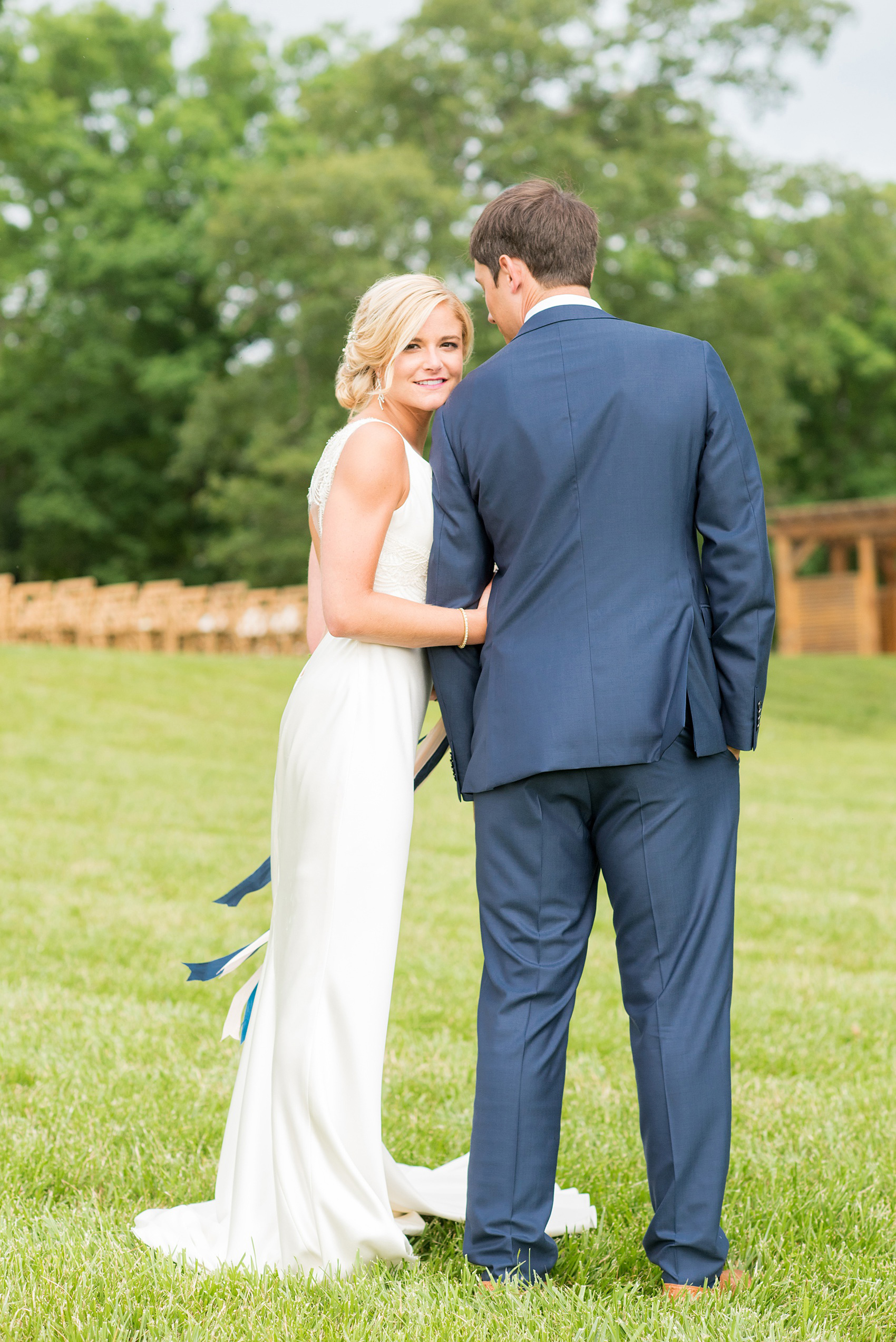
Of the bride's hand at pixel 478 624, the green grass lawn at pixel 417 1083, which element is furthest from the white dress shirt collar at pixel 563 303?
the green grass lawn at pixel 417 1083

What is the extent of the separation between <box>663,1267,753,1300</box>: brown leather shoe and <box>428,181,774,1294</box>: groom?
0.06 feet

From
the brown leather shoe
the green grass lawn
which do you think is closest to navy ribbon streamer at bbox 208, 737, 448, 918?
the green grass lawn

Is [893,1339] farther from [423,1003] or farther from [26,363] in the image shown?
[26,363]

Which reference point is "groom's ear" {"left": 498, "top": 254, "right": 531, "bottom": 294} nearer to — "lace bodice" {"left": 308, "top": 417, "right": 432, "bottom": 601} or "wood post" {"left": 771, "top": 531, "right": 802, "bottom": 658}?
"lace bodice" {"left": 308, "top": 417, "right": 432, "bottom": 601}

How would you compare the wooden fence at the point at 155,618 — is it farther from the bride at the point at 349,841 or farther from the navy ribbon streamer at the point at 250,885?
the bride at the point at 349,841

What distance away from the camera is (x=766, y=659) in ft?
9.54

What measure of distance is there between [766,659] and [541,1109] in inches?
43.9

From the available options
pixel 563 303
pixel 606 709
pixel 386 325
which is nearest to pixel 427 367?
pixel 386 325

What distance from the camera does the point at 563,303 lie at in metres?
2.91

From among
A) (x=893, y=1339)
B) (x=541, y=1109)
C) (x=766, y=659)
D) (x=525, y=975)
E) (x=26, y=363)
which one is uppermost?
(x=26, y=363)

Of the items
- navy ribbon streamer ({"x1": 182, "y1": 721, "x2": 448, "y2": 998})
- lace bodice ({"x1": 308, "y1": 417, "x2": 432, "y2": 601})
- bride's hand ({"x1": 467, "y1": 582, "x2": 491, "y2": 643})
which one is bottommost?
navy ribbon streamer ({"x1": 182, "y1": 721, "x2": 448, "y2": 998})

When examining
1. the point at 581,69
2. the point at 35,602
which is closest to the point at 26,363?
the point at 35,602

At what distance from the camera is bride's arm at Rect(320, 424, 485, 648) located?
3035mm

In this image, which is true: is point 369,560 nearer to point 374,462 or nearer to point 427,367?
point 374,462
